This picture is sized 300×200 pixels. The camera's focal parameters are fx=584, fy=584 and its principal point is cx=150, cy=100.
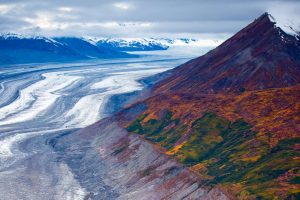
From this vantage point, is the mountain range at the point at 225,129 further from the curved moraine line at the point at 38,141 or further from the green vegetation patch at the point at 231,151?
the curved moraine line at the point at 38,141

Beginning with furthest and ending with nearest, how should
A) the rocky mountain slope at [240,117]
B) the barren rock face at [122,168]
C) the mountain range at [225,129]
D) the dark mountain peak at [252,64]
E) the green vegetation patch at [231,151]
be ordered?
the dark mountain peak at [252,64] < the barren rock face at [122,168] < the mountain range at [225,129] < the rocky mountain slope at [240,117] < the green vegetation patch at [231,151]

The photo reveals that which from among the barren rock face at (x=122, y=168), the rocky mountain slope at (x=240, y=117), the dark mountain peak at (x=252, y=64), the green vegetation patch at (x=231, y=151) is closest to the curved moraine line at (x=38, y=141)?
the barren rock face at (x=122, y=168)

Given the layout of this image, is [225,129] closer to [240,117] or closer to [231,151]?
[240,117]

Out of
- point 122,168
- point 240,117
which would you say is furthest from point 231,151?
point 122,168

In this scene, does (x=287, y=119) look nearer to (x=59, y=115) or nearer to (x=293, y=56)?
(x=293, y=56)

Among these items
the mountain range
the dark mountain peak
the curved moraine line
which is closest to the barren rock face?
the mountain range

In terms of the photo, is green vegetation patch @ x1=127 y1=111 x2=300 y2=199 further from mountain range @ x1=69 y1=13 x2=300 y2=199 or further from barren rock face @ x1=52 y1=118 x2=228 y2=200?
barren rock face @ x1=52 y1=118 x2=228 y2=200

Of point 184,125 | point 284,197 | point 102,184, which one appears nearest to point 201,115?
point 184,125
